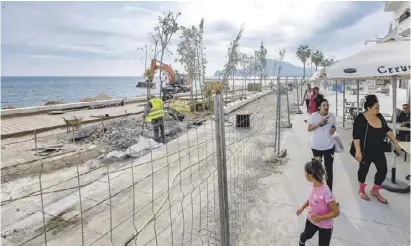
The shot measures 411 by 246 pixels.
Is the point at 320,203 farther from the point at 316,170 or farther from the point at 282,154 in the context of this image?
the point at 282,154

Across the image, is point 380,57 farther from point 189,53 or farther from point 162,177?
point 189,53

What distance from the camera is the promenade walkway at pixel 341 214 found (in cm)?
278

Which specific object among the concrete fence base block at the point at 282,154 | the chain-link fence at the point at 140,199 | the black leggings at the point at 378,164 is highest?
the black leggings at the point at 378,164

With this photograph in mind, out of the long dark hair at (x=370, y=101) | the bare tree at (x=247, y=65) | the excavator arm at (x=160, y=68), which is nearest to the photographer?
the long dark hair at (x=370, y=101)

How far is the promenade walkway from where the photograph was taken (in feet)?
9.11

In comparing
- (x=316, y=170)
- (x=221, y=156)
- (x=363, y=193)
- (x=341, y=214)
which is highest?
(x=221, y=156)

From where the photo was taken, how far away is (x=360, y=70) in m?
3.39

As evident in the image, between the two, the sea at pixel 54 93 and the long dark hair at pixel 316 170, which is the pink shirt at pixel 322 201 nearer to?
the long dark hair at pixel 316 170

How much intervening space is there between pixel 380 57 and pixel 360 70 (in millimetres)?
321

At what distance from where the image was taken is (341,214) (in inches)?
128

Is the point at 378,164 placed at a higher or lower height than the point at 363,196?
higher

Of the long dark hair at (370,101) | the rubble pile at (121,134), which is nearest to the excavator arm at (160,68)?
the rubble pile at (121,134)

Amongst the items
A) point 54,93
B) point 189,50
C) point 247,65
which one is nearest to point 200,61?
point 189,50

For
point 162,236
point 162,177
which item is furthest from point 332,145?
point 162,177
